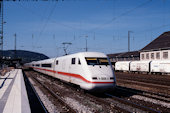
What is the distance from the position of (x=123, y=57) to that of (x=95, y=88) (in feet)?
188

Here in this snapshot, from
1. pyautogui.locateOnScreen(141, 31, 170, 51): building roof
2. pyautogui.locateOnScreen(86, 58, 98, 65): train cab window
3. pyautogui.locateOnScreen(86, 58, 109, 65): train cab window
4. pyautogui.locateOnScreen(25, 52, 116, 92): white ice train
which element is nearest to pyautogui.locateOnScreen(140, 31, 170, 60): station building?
pyautogui.locateOnScreen(141, 31, 170, 51): building roof

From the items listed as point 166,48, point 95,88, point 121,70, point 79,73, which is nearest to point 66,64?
point 79,73

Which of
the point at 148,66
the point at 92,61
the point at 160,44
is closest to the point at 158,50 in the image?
the point at 160,44

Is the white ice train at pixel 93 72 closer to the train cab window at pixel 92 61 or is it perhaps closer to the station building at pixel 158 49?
the train cab window at pixel 92 61

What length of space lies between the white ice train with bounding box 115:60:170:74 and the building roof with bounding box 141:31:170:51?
649cm

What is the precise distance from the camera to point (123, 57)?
6769 centimetres

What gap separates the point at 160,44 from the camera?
45438mm

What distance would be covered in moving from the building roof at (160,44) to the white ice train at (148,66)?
255 inches

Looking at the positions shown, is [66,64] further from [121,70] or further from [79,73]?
[121,70]

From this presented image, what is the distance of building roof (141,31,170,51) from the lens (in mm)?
42875

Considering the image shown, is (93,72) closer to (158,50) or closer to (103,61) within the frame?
(103,61)

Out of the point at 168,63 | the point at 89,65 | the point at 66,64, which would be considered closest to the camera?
the point at 89,65

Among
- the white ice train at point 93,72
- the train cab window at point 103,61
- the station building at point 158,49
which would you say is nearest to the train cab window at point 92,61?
the white ice train at point 93,72

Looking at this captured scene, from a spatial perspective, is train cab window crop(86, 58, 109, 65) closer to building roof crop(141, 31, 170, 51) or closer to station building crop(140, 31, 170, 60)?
station building crop(140, 31, 170, 60)
